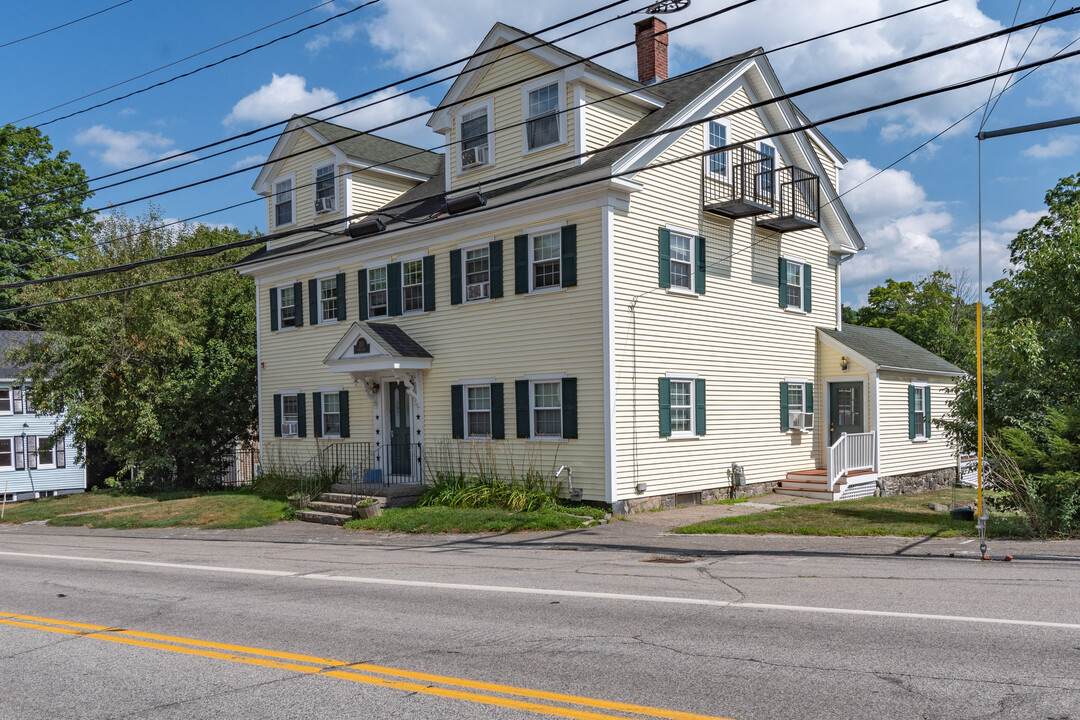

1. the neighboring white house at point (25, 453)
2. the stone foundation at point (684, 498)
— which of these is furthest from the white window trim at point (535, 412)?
the neighboring white house at point (25, 453)

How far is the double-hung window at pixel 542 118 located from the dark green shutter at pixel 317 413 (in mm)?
9463

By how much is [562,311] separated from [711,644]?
11349 millimetres

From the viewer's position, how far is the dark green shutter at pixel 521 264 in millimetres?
18125

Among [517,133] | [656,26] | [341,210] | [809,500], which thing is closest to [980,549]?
[809,500]

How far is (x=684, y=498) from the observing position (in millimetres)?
18156

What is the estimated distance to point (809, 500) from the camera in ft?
64.1

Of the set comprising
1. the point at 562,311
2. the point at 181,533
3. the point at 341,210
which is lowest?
the point at 181,533

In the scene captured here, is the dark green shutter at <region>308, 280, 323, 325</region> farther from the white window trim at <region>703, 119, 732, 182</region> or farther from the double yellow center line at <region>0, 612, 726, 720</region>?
the double yellow center line at <region>0, 612, 726, 720</region>

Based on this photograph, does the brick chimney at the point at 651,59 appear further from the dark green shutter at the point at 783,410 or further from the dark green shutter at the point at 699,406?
the dark green shutter at the point at 783,410

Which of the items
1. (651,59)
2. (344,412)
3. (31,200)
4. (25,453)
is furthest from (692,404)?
(31,200)

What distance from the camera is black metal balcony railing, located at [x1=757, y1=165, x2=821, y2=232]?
66.7ft

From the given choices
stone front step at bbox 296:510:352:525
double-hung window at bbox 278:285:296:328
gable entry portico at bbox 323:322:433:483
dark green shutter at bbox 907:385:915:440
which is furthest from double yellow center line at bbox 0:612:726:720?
dark green shutter at bbox 907:385:915:440

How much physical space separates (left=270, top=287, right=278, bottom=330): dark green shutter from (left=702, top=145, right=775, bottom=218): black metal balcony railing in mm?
12810

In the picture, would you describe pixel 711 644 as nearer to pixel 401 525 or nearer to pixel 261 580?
pixel 261 580
